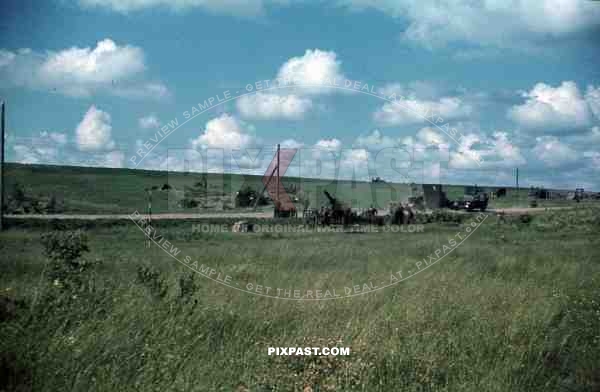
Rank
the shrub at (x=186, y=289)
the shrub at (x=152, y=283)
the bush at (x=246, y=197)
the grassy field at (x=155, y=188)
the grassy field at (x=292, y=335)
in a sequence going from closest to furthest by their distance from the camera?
the grassy field at (x=292, y=335) → the shrub at (x=186, y=289) → the shrub at (x=152, y=283) → the grassy field at (x=155, y=188) → the bush at (x=246, y=197)

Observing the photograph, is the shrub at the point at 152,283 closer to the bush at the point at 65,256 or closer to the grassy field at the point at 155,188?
the bush at the point at 65,256

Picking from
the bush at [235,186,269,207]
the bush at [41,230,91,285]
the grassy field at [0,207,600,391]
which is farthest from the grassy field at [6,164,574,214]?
the bush at [41,230,91,285]

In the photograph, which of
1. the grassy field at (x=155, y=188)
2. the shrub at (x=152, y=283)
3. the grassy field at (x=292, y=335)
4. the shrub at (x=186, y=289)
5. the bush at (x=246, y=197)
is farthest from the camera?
the bush at (x=246, y=197)

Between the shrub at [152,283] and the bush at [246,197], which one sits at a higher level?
the bush at [246,197]

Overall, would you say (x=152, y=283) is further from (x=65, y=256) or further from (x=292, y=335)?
(x=292, y=335)

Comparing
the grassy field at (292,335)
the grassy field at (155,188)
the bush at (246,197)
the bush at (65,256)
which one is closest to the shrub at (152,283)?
the grassy field at (292,335)

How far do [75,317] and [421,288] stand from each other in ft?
15.9

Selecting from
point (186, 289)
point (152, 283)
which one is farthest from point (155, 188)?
point (186, 289)

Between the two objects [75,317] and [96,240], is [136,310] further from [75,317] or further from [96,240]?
[96,240]

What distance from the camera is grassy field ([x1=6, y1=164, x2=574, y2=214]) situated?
75.7ft

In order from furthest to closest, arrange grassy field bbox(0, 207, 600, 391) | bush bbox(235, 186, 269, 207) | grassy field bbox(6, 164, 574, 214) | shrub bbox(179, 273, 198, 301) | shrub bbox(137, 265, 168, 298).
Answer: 1. bush bbox(235, 186, 269, 207)
2. grassy field bbox(6, 164, 574, 214)
3. shrub bbox(137, 265, 168, 298)
4. shrub bbox(179, 273, 198, 301)
5. grassy field bbox(0, 207, 600, 391)

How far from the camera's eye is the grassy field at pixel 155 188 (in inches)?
908

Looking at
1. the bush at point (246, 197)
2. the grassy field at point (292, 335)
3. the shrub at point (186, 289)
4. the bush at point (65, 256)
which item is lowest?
the grassy field at point (292, 335)

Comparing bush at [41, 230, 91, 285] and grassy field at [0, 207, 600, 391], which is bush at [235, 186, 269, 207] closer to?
grassy field at [0, 207, 600, 391]
